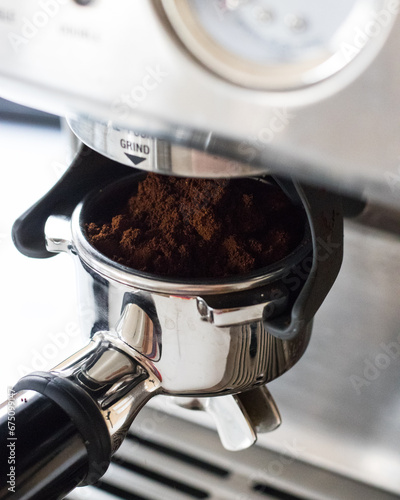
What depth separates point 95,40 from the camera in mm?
167

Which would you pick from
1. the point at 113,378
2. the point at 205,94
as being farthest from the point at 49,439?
the point at 205,94

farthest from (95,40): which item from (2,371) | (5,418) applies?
(2,371)

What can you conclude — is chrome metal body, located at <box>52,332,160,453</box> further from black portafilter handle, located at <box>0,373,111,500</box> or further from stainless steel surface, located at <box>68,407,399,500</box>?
stainless steel surface, located at <box>68,407,399,500</box>

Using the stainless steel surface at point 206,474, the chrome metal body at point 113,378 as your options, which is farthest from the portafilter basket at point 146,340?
the stainless steel surface at point 206,474

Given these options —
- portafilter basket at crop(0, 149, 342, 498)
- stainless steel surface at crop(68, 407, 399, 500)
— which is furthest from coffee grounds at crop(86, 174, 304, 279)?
stainless steel surface at crop(68, 407, 399, 500)

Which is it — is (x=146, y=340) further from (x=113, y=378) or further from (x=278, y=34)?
(x=278, y=34)

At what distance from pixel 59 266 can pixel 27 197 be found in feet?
0.26

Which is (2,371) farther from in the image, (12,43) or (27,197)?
(12,43)

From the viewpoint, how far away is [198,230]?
26 centimetres

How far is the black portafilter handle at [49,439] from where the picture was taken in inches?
8.6

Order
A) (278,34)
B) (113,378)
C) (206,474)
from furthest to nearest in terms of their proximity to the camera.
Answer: (206,474) < (113,378) < (278,34)

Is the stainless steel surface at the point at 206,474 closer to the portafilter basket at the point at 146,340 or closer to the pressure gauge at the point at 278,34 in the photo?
the portafilter basket at the point at 146,340

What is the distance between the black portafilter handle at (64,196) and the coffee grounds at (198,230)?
31 millimetres

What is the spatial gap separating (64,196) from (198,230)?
81 mm
